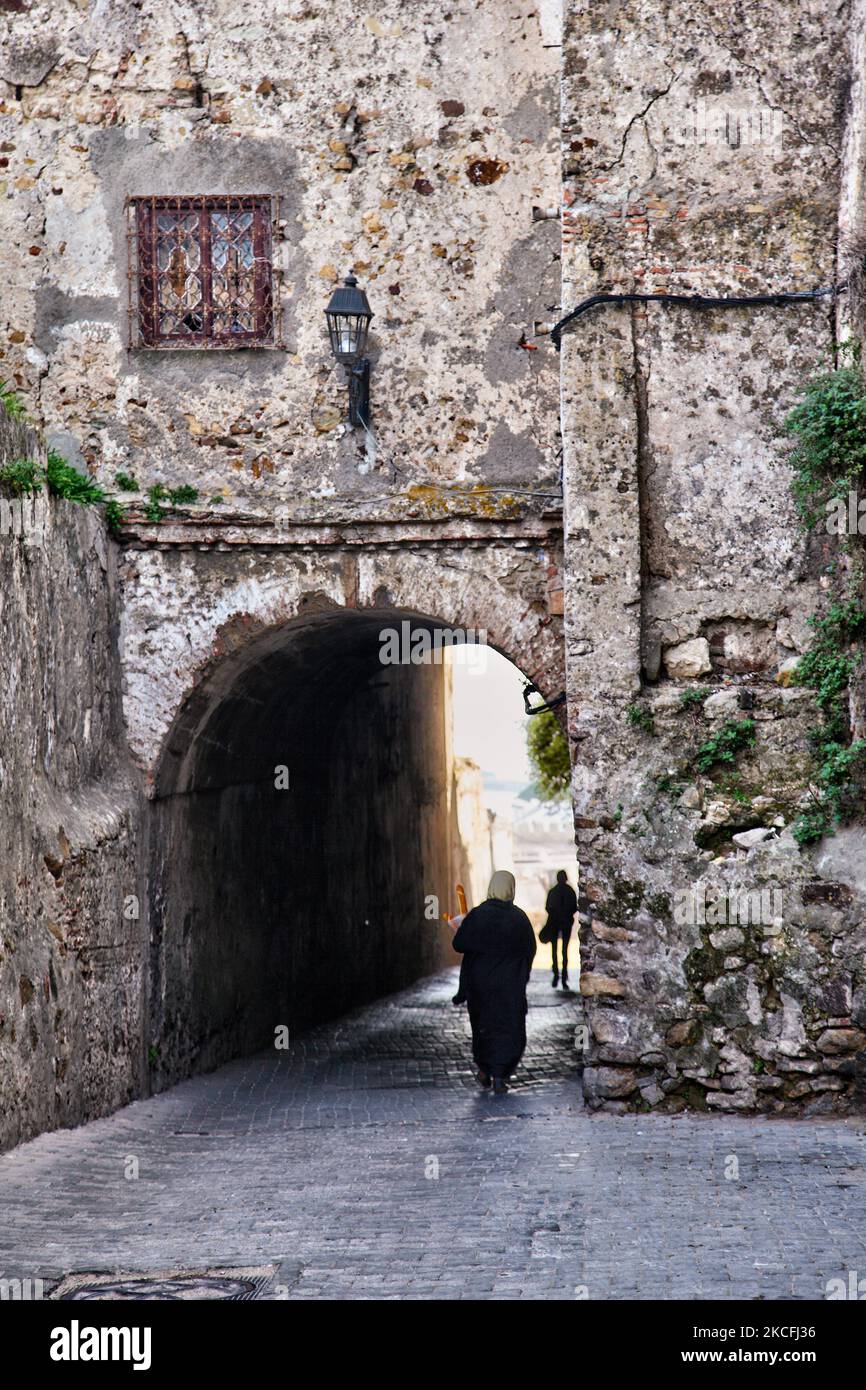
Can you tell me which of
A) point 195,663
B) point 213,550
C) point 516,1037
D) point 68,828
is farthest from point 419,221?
point 516,1037

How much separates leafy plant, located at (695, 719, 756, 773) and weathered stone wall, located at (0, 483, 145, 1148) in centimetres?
342

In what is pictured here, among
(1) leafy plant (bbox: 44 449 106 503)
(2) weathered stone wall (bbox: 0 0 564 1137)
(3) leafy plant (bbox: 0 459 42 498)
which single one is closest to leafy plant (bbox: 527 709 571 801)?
(2) weathered stone wall (bbox: 0 0 564 1137)

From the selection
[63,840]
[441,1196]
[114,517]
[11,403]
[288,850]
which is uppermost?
[11,403]

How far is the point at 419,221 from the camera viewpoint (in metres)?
9.92

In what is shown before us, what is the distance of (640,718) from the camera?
8680 millimetres

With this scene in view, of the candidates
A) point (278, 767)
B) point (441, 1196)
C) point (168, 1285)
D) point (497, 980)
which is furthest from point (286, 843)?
point (168, 1285)

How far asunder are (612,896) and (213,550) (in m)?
3.35

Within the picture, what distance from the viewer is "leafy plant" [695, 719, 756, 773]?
8.64m

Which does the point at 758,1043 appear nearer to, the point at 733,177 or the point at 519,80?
the point at 733,177

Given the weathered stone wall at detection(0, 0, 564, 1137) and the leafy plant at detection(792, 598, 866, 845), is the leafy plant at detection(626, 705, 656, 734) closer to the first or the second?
the leafy plant at detection(792, 598, 866, 845)

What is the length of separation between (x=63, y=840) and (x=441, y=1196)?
3.04m

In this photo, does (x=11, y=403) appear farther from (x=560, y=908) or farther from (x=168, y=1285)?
(x=560, y=908)

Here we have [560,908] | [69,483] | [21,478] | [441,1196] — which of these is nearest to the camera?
[441,1196]

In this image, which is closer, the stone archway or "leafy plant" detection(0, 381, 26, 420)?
"leafy plant" detection(0, 381, 26, 420)
